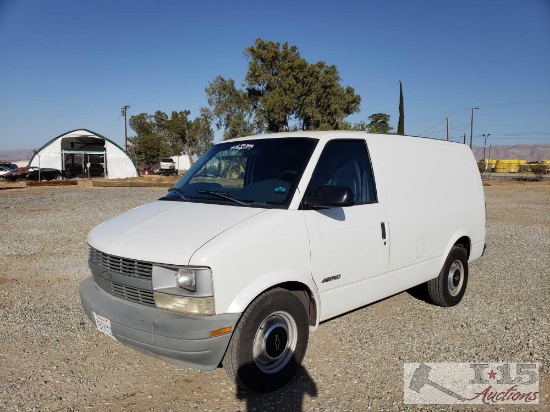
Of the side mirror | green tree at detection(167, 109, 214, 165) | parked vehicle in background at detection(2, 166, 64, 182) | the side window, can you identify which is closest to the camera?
the side mirror

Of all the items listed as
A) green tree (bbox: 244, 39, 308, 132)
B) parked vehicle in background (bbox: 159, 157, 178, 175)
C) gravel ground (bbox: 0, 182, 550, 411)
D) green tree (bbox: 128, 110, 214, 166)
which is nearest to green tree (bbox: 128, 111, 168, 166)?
green tree (bbox: 128, 110, 214, 166)

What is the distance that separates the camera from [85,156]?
147ft

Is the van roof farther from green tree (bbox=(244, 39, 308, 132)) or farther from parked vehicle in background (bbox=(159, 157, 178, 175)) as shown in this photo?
parked vehicle in background (bbox=(159, 157, 178, 175))

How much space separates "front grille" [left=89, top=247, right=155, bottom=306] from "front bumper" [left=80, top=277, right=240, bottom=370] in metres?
0.08

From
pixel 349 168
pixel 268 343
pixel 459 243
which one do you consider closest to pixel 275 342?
pixel 268 343

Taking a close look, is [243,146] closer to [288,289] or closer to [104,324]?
[288,289]

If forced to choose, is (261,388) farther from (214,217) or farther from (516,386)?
(516,386)

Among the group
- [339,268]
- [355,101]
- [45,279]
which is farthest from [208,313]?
[355,101]

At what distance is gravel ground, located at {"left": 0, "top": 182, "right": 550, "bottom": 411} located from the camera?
3213 mm

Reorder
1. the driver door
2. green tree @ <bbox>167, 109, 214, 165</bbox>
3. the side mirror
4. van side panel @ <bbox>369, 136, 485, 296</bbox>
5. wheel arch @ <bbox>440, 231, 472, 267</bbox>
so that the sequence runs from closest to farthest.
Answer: the side mirror < the driver door < van side panel @ <bbox>369, 136, 485, 296</bbox> < wheel arch @ <bbox>440, 231, 472, 267</bbox> < green tree @ <bbox>167, 109, 214, 165</bbox>

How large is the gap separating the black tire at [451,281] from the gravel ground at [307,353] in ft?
0.46

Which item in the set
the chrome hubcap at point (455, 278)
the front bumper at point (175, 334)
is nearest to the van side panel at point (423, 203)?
the chrome hubcap at point (455, 278)

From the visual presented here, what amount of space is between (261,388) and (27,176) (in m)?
37.1

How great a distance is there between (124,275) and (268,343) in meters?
1.19
